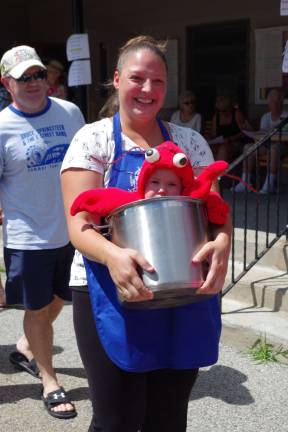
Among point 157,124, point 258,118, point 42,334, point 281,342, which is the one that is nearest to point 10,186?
point 42,334

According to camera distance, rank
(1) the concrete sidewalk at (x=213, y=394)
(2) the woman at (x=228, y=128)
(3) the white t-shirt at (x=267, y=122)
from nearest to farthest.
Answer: (1) the concrete sidewalk at (x=213, y=394) → (3) the white t-shirt at (x=267, y=122) → (2) the woman at (x=228, y=128)

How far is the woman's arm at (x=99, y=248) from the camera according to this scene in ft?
5.78

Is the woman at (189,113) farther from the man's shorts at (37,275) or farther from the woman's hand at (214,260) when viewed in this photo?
the woman's hand at (214,260)

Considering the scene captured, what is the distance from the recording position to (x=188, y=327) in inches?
77.4

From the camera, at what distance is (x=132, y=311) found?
1938 mm

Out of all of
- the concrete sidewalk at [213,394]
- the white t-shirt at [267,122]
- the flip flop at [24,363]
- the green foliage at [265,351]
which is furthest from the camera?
the white t-shirt at [267,122]

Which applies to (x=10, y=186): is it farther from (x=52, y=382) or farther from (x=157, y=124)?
(x=157, y=124)

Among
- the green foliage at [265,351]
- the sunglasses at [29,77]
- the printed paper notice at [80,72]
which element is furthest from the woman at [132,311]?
the printed paper notice at [80,72]

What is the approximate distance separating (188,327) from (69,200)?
21.6 inches

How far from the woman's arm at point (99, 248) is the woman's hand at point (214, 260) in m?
0.16

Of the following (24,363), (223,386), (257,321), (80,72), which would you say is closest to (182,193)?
(223,386)

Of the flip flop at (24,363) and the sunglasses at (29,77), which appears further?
the flip flop at (24,363)

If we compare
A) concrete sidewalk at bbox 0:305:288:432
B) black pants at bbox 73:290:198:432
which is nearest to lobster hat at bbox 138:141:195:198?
black pants at bbox 73:290:198:432

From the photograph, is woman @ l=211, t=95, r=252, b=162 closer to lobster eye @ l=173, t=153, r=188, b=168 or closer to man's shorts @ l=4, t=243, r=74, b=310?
man's shorts @ l=4, t=243, r=74, b=310
